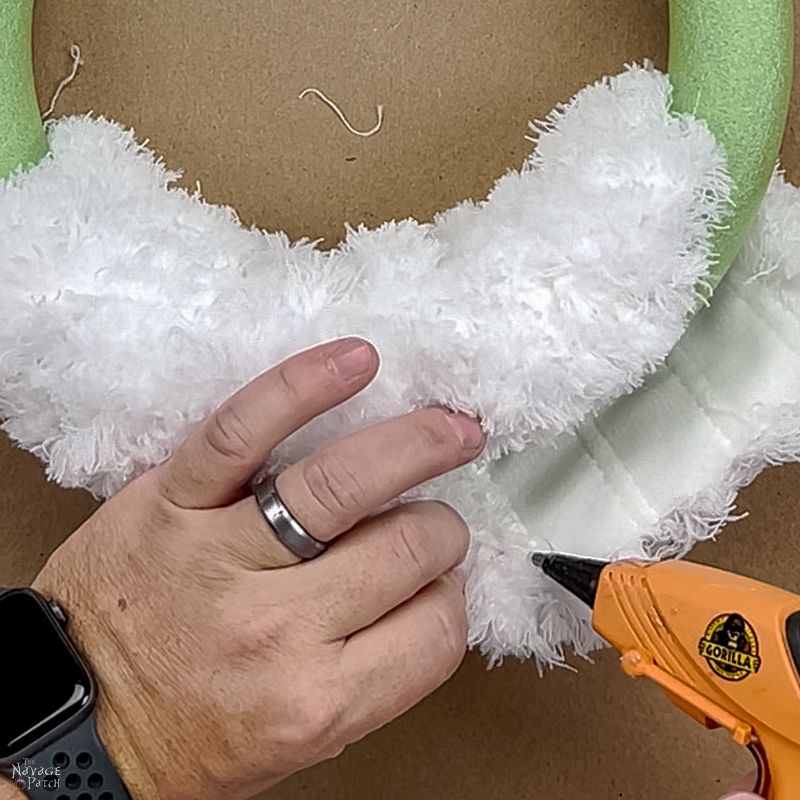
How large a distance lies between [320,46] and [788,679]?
0.41 m

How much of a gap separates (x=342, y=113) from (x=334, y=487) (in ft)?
0.85

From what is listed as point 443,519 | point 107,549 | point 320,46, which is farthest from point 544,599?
point 320,46

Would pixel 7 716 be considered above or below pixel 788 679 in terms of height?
below

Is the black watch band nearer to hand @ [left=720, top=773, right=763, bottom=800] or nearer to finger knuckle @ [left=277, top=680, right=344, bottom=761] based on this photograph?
finger knuckle @ [left=277, top=680, right=344, bottom=761]

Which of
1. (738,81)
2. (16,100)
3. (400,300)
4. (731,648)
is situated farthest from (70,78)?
(731,648)

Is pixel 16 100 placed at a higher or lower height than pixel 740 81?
lower

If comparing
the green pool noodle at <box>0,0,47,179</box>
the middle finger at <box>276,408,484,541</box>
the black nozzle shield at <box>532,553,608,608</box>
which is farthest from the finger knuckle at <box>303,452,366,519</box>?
the green pool noodle at <box>0,0,47,179</box>

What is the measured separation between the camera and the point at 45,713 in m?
0.51

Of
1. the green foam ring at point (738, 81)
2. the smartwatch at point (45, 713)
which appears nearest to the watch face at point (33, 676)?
the smartwatch at point (45, 713)

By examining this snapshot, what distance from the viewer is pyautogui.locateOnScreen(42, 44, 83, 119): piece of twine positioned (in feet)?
2.15

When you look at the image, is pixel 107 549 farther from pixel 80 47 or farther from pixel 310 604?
pixel 80 47

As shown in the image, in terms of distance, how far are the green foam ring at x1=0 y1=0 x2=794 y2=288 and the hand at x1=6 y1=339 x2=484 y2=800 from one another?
18 cm

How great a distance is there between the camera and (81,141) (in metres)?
0.59

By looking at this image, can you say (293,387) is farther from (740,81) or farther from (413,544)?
(740,81)
